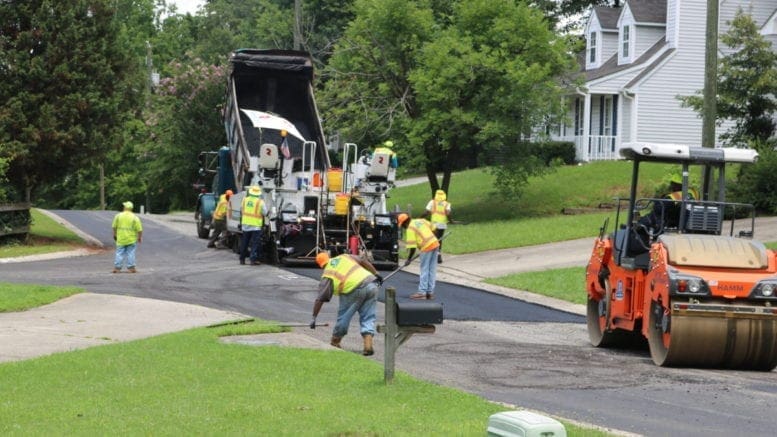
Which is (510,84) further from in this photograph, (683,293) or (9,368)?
Result: (9,368)

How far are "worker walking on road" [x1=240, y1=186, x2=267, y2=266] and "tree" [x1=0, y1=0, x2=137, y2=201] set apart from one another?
6042mm

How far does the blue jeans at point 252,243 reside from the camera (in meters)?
26.9

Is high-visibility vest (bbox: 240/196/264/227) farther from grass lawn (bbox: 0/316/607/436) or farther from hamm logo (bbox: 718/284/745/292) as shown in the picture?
hamm logo (bbox: 718/284/745/292)

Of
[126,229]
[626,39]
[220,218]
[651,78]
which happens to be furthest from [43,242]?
[626,39]

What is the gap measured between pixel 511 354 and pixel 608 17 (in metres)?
37.7

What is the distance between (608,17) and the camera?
50.4 m

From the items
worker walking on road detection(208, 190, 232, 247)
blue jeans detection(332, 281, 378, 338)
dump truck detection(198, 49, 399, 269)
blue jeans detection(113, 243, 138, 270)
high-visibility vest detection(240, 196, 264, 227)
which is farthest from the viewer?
worker walking on road detection(208, 190, 232, 247)

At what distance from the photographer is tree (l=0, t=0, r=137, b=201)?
29.9 m

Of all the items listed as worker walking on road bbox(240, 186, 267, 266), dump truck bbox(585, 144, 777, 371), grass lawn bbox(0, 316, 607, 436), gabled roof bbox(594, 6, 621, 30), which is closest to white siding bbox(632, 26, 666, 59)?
gabled roof bbox(594, 6, 621, 30)

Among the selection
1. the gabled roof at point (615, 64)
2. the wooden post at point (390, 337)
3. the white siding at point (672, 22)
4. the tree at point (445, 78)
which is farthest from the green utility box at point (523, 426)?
the gabled roof at point (615, 64)

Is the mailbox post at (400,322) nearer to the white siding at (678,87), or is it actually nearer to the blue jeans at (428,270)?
the blue jeans at (428,270)

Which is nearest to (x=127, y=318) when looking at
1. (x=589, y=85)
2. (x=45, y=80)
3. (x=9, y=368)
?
(x=9, y=368)

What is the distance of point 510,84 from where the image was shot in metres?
38.0

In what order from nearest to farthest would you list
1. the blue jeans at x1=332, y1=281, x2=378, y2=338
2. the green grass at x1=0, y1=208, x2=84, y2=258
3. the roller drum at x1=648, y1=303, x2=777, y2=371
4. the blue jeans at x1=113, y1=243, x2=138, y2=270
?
1. the roller drum at x1=648, y1=303, x2=777, y2=371
2. the blue jeans at x1=332, y1=281, x2=378, y2=338
3. the blue jeans at x1=113, y1=243, x2=138, y2=270
4. the green grass at x1=0, y1=208, x2=84, y2=258
